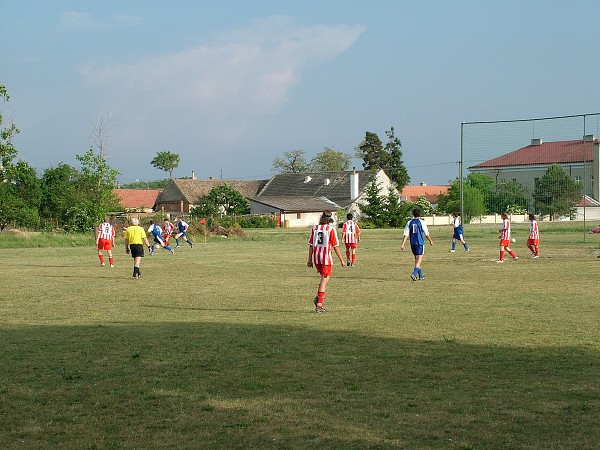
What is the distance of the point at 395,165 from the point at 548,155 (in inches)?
2597

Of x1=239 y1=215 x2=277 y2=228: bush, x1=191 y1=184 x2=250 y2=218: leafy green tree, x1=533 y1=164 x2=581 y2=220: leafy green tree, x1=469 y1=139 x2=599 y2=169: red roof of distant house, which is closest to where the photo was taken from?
x1=469 y1=139 x2=599 y2=169: red roof of distant house

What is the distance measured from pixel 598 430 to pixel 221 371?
4.22 metres

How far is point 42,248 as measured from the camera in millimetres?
44344

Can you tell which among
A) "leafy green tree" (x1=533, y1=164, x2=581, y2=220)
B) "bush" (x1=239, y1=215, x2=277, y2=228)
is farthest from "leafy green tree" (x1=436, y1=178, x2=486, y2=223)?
"bush" (x1=239, y1=215, x2=277, y2=228)

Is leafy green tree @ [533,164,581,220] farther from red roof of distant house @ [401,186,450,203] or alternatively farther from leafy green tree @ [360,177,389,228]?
red roof of distant house @ [401,186,450,203]

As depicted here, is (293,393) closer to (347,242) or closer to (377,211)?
(347,242)

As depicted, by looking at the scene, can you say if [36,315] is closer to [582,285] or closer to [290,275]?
[290,275]

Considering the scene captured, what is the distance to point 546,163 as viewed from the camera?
57.1 m

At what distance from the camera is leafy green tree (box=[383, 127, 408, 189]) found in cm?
11838

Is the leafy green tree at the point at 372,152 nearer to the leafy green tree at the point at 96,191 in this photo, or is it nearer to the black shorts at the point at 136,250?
the leafy green tree at the point at 96,191

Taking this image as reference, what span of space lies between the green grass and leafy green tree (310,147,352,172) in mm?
122559

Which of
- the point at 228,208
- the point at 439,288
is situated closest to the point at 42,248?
the point at 439,288

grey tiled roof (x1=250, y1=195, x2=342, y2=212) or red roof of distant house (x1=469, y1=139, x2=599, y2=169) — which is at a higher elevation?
red roof of distant house (x1=469, y1=139, x2=599, y2=169)

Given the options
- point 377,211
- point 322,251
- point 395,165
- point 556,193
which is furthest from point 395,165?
point 322,251
